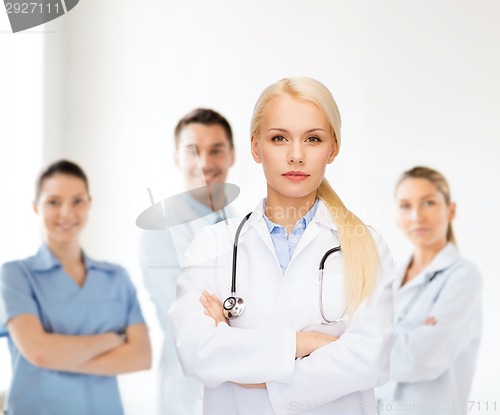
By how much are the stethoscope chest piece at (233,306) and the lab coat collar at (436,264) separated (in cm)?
50

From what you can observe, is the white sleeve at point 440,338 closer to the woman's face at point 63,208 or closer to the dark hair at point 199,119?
the dark hair at point 199,119

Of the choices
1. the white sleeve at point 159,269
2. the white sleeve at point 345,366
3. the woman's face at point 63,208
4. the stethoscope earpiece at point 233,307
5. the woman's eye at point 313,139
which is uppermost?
the woman's eye at point 313,139

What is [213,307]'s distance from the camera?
1.44 m

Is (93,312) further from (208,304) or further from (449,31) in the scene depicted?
(449,31)

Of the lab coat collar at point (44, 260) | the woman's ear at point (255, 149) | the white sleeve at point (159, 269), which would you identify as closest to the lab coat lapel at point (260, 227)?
the woman's ear at point (255, 149)

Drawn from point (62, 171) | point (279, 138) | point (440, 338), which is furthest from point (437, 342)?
point (62, 171)

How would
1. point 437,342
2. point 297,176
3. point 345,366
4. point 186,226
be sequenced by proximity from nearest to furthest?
1. point 345,366
2. point 297,176
3. point 186,226
4. point 437,342

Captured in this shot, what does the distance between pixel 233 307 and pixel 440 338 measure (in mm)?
602

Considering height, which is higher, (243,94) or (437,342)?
(243,94)

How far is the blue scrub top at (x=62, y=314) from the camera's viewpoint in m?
1.66

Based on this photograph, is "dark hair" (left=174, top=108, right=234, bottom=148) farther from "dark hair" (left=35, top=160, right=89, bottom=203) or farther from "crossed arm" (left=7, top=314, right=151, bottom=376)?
"crossed arm" (left=7, top=314, right=151, bottom=376)

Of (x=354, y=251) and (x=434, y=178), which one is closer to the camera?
(x=354, y=251)

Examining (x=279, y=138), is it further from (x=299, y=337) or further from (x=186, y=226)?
(x=299, y=337)

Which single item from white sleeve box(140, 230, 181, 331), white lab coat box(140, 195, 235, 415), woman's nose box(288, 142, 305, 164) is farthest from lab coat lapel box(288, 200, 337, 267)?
white sleeve box(140, 230, 181, 331)
